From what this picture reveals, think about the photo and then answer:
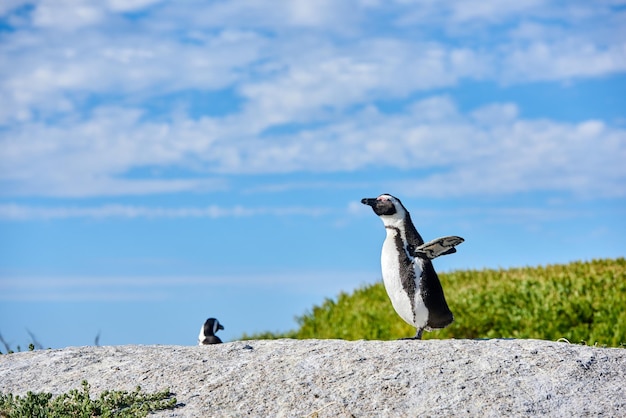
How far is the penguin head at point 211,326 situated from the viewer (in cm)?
791

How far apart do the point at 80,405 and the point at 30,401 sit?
1.34 feet

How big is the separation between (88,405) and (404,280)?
2.64 metres

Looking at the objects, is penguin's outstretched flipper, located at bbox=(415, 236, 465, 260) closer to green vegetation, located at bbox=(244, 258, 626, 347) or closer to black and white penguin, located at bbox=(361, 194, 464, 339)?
black and white penguin, located at bbox=(361, 194, 464, 339)

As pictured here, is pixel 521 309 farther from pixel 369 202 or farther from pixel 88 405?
pixel 88 405

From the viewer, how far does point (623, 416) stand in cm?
510

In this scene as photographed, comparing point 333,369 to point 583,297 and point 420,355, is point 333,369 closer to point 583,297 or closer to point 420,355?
point 420,355

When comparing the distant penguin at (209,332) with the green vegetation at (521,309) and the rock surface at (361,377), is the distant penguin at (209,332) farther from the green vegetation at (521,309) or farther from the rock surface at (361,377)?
the green vegetation at (521,309)

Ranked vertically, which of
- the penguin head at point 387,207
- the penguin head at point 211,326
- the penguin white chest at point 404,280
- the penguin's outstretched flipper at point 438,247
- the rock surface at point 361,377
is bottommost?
the rock surface at point 361,377

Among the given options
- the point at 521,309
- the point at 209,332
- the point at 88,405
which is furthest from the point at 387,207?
the point at 521,309

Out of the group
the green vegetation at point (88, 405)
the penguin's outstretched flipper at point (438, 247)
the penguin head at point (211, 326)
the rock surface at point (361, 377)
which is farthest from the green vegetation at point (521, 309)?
the green vegetation at point (88, 405)

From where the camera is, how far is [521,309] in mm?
12156

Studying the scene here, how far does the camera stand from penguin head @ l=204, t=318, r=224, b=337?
7.91 m

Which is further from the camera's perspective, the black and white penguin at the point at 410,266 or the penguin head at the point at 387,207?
the penguin head at the point at 387,207

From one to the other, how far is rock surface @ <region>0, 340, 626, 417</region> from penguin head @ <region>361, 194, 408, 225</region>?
42.2 inches
